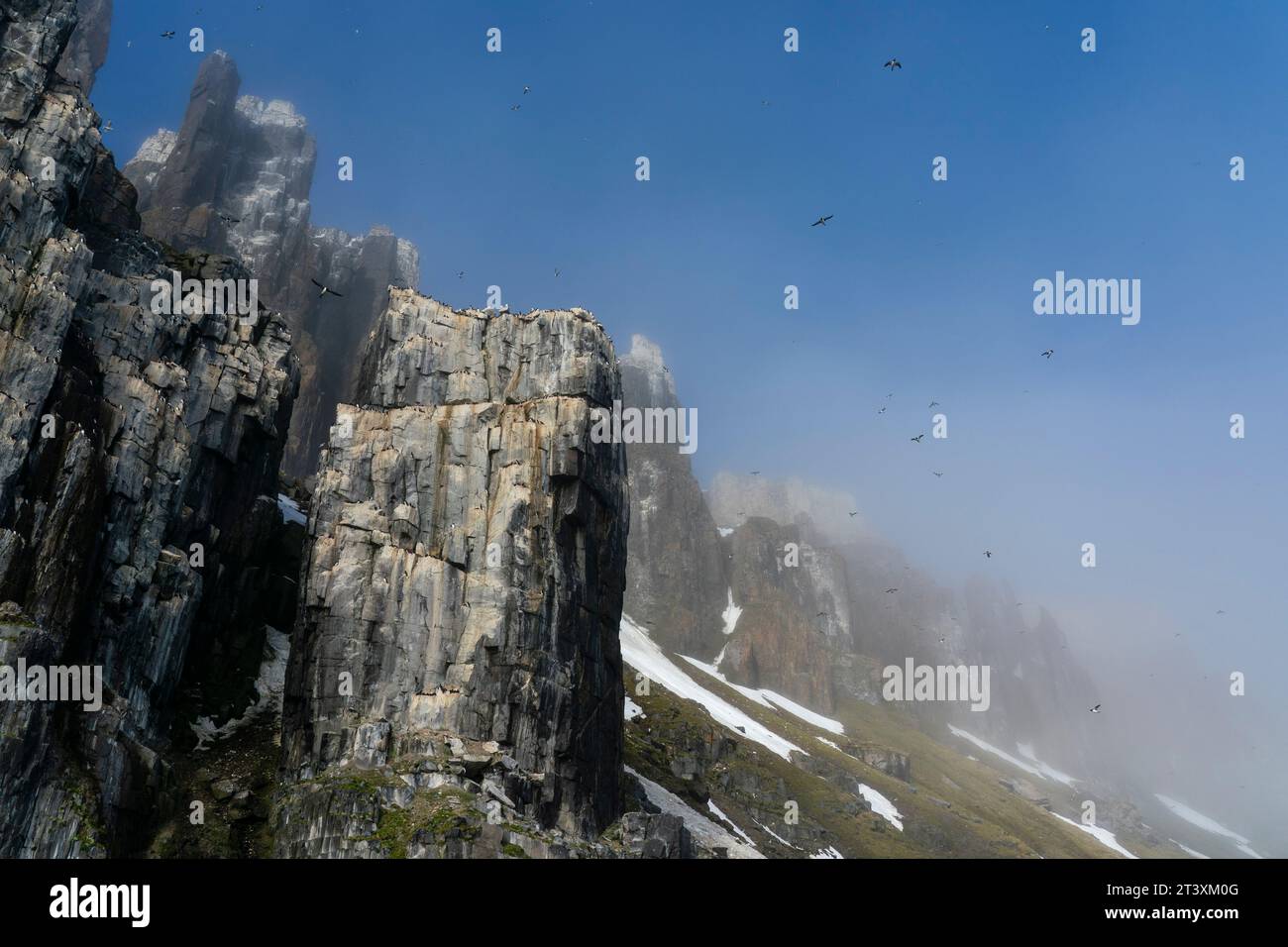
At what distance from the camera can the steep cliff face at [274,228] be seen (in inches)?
6703

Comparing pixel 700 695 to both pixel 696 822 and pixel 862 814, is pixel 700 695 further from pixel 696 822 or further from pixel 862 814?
pixel 696 822

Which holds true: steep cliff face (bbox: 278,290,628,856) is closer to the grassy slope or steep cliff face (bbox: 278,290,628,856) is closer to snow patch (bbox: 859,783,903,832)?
the grassy slope

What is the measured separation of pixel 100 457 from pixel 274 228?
135630mm

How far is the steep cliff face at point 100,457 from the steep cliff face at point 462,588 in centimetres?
893

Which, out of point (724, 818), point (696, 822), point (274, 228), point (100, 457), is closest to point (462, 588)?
point (100, 457)

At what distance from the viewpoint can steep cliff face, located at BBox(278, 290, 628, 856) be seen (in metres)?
61.5

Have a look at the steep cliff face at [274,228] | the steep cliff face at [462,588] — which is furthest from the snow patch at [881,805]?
the steep cliff face at [274,228]

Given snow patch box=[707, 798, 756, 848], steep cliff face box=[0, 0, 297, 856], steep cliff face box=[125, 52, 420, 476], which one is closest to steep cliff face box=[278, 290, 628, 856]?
steep cliff face box=[0, 0, 297, 856]

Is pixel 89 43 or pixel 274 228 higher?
pixel 89 43

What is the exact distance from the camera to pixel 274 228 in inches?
7175

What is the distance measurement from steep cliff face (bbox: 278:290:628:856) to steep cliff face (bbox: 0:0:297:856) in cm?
893

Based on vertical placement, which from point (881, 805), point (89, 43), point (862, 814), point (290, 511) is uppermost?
point (89, 43)
